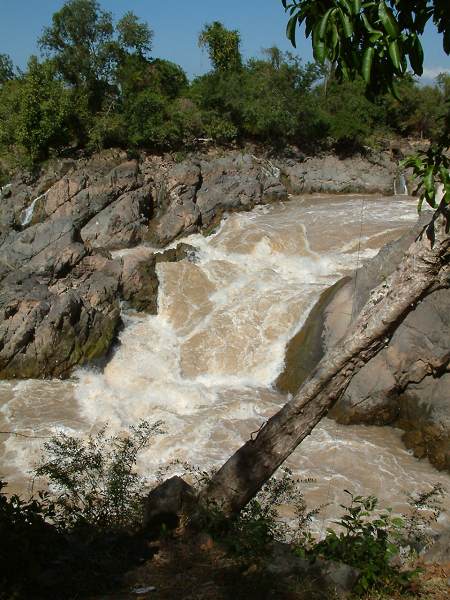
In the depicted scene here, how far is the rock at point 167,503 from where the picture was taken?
4.98 m

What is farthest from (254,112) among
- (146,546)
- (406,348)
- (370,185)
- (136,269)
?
(146,546)

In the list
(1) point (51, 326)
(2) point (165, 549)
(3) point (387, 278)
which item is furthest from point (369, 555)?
(1) point (51, 326)

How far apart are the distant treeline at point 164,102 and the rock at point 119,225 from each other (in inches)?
188

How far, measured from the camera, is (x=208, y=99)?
25.9 meters

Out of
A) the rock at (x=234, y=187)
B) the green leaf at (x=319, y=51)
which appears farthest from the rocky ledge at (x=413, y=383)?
the rock at (x=234, y=187)

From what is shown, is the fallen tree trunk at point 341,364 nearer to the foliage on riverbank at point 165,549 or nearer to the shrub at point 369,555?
the foliage on riverbank at point 165,549

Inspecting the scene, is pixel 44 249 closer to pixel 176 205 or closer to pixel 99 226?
pixel 99 226

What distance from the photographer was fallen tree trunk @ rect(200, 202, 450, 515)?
3.69 m

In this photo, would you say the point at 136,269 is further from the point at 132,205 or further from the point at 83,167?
the point at 83,167

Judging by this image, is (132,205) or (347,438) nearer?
(347,438)

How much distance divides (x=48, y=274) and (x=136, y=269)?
88.7 inches

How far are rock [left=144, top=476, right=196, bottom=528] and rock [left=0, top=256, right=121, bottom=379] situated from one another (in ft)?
27.2

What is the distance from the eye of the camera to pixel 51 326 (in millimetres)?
13203

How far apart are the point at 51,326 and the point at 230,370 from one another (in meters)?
4.11
